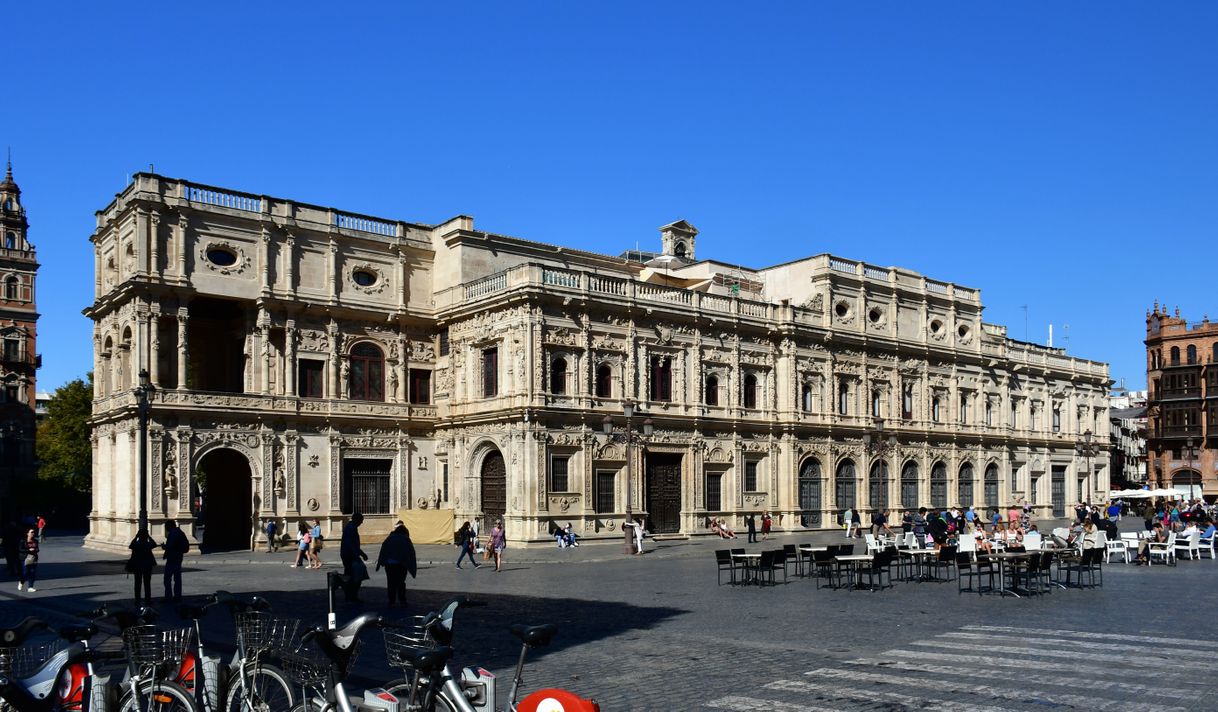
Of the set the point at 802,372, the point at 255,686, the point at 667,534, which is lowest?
the point at 667,534

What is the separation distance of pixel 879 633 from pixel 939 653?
6.82 ft

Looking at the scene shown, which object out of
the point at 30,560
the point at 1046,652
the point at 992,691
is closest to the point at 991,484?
the point at 30,560

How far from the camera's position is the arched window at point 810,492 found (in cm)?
5038

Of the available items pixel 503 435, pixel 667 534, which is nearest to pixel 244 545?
pixel 503 435

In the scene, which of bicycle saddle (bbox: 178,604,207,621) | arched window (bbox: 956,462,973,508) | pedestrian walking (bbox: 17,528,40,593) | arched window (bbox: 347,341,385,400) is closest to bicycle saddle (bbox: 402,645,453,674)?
bicycle saddle (bbox: 178,604,207,621)

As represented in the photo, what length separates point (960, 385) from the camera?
6000 cm

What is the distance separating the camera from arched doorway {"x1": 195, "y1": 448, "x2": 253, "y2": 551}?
41969 mm

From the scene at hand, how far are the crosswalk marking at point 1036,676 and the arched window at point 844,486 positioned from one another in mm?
39918

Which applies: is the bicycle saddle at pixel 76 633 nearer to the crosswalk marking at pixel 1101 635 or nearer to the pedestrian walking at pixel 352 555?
the crosswalk marking at pixel 1101 635

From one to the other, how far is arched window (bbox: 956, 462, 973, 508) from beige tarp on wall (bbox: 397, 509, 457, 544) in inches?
1208

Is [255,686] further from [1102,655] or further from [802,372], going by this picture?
[802,372]

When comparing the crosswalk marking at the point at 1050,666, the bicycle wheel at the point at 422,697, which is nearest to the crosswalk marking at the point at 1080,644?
the crosswalk marking at the point at 1050,666

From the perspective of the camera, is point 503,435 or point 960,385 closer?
point 503,435

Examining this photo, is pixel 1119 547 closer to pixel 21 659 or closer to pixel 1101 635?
pixel 1101 635
